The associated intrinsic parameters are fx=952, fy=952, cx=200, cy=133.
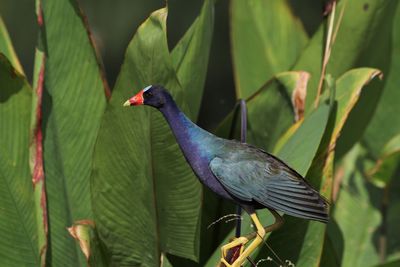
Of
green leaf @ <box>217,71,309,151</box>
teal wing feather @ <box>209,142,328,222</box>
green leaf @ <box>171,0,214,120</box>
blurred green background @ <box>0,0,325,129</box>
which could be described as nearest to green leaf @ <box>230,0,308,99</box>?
green leaf @ <box>217,71,309,151</box>

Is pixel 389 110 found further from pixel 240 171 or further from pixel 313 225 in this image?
pixel 240 171

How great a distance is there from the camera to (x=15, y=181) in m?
2.07

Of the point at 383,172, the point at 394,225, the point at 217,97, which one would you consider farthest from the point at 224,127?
the point at 217,97

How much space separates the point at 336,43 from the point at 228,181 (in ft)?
2.70

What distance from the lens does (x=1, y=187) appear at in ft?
6.72

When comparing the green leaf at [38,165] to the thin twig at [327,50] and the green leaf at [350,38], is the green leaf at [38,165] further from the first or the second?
the green leaf at [350,38]

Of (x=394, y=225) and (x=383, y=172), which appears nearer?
(x=383, y=172)

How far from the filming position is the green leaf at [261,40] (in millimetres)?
2811

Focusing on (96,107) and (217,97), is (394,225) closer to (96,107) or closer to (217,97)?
(96,107)

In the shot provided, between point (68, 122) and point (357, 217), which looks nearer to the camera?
point (68, 122)

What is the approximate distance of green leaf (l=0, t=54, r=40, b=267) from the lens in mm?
2051

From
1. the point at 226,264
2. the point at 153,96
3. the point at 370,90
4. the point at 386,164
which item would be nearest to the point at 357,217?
the point at 386,164

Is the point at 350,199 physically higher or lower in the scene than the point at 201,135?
lower

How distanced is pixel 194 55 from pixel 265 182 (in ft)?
1.49
